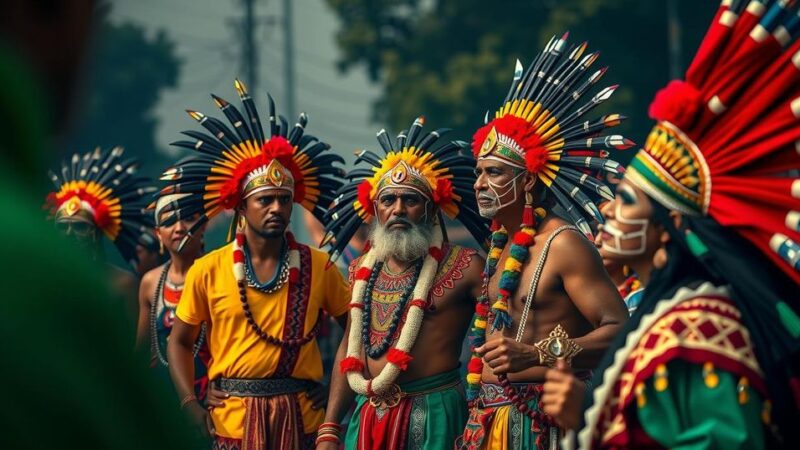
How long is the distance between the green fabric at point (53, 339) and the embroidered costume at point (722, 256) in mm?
2839

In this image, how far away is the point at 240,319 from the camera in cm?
772

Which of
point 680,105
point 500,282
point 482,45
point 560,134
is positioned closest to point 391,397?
point 500,282

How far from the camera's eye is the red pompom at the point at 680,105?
13.9ft

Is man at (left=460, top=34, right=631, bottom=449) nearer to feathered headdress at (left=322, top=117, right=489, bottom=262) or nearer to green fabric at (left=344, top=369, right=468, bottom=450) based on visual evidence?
green fabric at (left=344, top=369, right=468, bottom=450)

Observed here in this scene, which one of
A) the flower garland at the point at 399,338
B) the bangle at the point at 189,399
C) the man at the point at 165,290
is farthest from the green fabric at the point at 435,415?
the man at the point at 165,290

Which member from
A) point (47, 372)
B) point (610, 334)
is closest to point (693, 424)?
point (610, 334)

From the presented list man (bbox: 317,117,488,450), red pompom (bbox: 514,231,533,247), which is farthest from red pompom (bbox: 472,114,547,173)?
man (bbox: 317,117,488,450)

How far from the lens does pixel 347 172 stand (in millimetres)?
8133

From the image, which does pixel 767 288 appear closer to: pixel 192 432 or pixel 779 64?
pixel 779 64

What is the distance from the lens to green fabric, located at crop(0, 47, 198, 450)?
1.25m

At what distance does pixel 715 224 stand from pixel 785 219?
224mm

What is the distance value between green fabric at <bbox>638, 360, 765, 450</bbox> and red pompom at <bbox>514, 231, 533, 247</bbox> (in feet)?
8.13

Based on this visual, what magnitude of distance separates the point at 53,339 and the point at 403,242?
5.98 meters

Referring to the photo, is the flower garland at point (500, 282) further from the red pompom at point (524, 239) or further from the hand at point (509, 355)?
the hand at point (509, 355)
